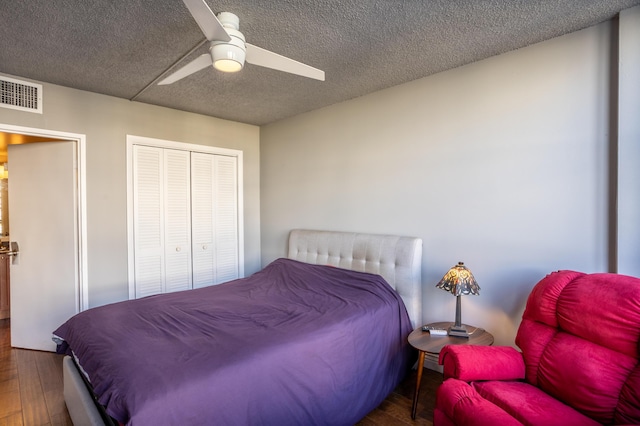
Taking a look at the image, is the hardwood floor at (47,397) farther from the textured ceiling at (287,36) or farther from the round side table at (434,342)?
the textured ceiling at (287,36)

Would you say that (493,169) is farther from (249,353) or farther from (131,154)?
(131,154)

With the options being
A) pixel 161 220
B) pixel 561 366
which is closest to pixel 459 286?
pixel 561 366

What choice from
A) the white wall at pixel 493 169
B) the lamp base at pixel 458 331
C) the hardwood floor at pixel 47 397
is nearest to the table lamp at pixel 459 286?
the lamp base at pixel 458 331

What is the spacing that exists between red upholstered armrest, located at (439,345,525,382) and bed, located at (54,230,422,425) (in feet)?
1.96

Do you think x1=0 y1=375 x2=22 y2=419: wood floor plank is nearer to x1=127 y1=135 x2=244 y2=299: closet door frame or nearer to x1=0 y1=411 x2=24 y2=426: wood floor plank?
x1=0 y1=411 x2=24 y2=426: wood floor plank

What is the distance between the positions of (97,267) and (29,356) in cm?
101

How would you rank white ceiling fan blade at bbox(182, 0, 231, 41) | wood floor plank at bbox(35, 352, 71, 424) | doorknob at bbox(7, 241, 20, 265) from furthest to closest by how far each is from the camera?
doorknob at bbox(7, 241, 20, 265) < wood floor plank at bbox(35, 352, 71, 424) < white ceiling fan blade at bbox(182, 0, 231, 41)

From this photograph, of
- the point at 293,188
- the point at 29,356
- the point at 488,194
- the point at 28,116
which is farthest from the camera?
the point at 293,188

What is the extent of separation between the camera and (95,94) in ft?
10.6

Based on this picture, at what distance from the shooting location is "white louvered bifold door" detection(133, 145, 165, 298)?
3512 mm

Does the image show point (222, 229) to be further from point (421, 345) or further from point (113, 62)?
point (421, 345)

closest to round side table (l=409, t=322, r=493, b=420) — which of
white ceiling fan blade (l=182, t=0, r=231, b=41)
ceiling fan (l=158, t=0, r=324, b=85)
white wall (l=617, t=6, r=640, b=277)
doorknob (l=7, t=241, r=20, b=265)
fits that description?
white wall (l=617, t=6, r=640, b=277)

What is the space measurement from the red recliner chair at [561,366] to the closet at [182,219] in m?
3.08

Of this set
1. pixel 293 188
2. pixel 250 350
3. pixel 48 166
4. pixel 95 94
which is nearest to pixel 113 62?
pixel 95 94
